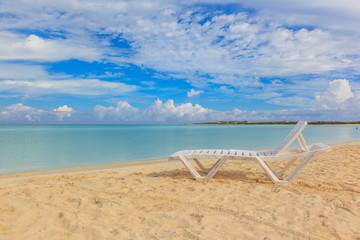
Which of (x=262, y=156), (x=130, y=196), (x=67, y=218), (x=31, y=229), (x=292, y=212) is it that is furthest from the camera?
(x=262, y=156)

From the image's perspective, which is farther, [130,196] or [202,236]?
[130,196]

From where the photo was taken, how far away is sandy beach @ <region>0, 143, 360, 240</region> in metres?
3.14

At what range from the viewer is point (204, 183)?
5.56 m

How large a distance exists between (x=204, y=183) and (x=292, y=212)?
7.00 ft

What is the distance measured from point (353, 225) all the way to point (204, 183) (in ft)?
9.38

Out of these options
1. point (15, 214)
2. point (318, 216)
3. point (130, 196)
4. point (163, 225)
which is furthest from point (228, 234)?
point (15, 214)

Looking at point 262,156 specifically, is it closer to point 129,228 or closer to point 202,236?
point 202,236

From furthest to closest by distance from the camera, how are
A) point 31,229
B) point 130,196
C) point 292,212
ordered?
1. point 130,196
2. point 292,212
3. point 31,229

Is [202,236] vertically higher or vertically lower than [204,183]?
higher

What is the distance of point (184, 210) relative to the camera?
152 inches

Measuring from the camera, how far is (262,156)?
5496mm

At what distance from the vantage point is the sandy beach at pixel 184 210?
314cm

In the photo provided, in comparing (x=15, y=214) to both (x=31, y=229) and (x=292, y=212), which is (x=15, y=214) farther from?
(x=292, y=212)

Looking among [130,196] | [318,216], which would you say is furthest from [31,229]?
[318,216]
